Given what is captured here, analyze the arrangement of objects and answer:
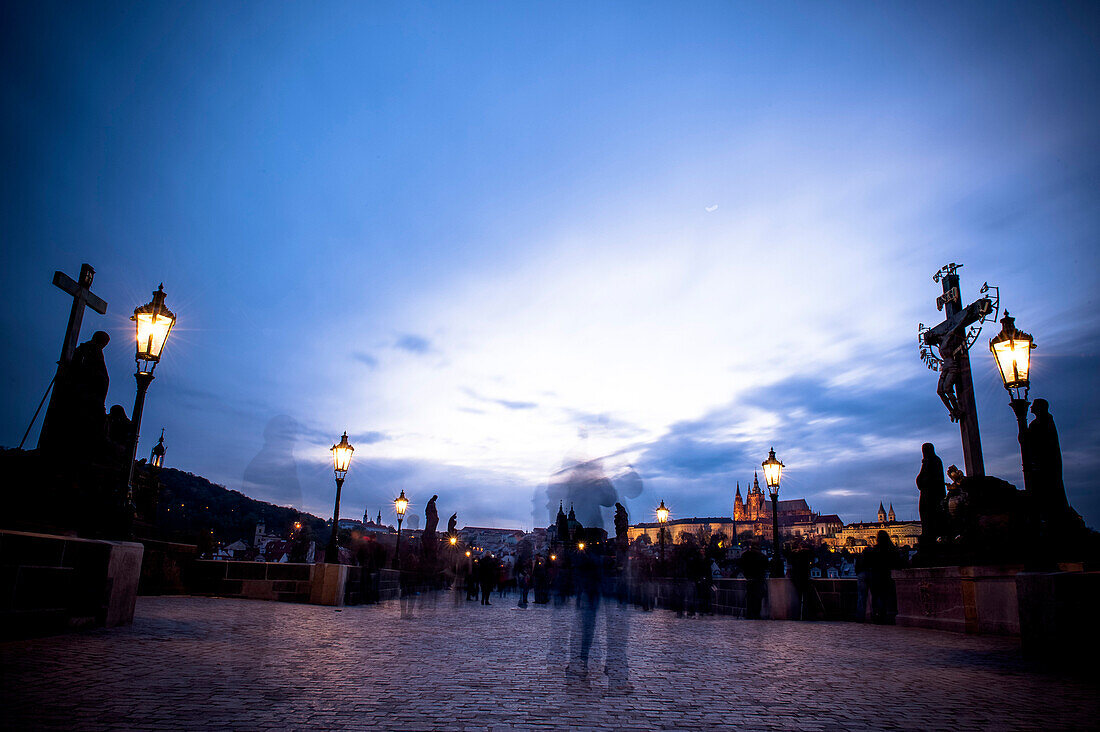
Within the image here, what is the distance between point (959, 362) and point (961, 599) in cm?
1447

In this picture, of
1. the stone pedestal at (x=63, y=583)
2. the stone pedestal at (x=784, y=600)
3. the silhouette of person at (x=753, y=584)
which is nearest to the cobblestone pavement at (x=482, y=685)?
the stone pedestal at (x=63, y=583)

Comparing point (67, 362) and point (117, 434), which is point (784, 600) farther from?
point (67, 362)

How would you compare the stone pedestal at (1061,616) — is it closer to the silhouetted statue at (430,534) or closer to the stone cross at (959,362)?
the stone cross at (959,362)

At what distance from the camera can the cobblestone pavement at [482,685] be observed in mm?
4555

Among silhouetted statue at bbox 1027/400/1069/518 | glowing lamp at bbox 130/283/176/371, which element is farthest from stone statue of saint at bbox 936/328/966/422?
glowing lamp at bbox 130/283/176/371

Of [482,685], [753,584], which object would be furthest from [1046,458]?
[482,685]

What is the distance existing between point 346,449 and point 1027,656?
55.2 feet

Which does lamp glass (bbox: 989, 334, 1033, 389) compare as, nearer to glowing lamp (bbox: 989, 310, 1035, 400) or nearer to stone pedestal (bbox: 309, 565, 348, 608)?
glowing lamp (bbox: 989, 310, 1035, 400)

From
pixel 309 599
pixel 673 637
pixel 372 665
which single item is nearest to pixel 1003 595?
pixel 673 637

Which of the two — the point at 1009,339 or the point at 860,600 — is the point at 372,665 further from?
the point at 860,600

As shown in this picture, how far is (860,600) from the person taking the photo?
1708cm

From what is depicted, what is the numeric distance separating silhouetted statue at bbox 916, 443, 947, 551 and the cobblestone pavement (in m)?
4.13

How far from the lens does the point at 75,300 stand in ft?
45.1

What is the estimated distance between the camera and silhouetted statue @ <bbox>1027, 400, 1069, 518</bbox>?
10180 millimetres
